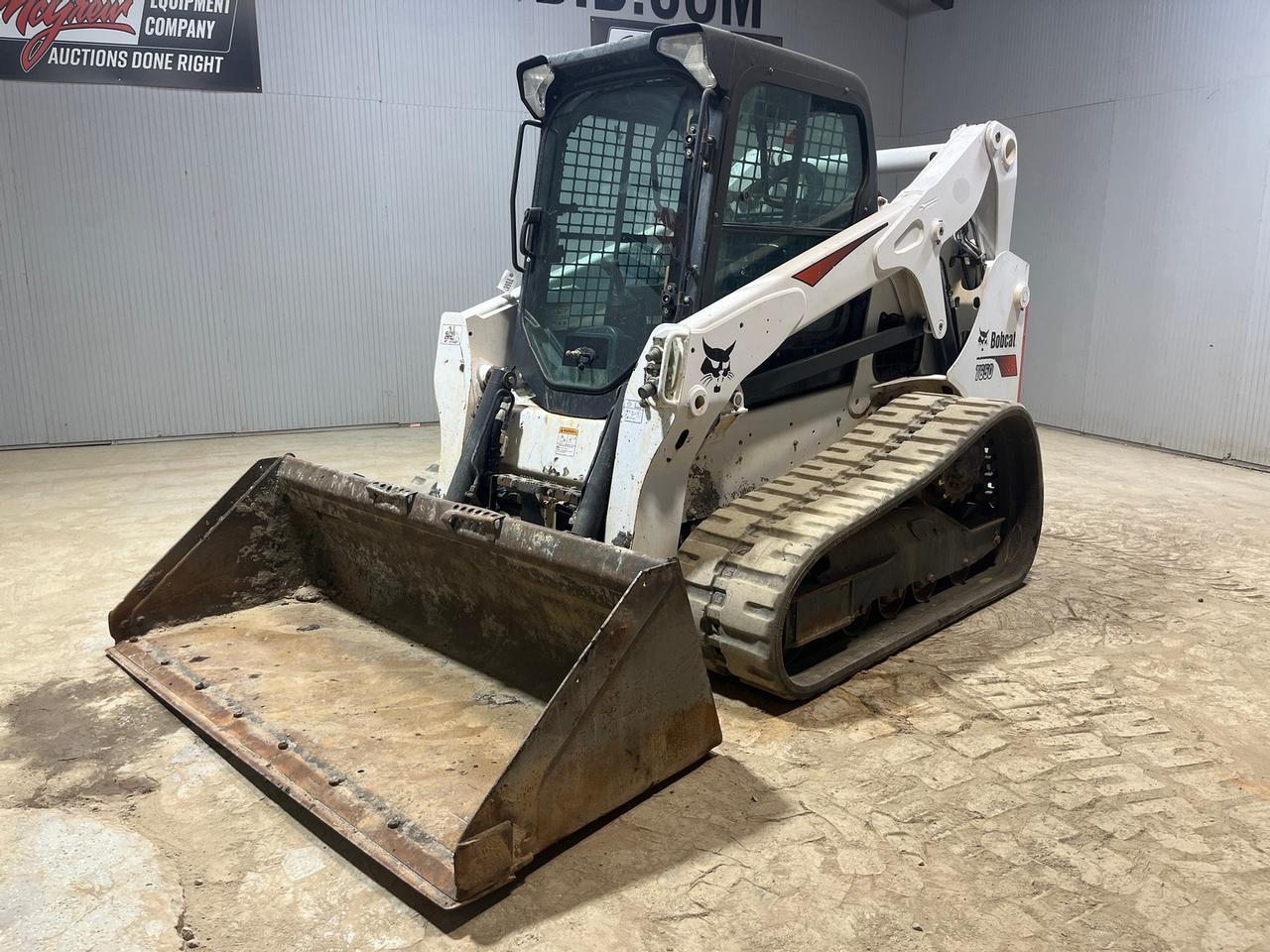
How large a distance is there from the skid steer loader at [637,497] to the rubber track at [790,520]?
1 cm

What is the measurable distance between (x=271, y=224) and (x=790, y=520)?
6894 mm

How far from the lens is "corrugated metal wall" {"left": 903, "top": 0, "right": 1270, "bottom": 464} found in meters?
7.86

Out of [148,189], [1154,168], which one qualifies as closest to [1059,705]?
[1154,168]

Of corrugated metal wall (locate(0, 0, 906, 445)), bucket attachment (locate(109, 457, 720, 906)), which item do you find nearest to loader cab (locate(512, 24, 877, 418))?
bucket attachment (locate(109, 457, 720, 906))

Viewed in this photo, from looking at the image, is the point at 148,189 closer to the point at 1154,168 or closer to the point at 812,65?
the point at 812,65

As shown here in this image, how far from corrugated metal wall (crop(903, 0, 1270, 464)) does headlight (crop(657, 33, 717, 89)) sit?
20.9ft

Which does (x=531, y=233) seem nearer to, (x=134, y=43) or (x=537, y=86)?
(x=537, y=86)

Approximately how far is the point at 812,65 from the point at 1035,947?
3.13 m

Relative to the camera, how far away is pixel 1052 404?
970 centimetres

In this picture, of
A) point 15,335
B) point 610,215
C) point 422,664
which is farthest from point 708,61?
point 15,335

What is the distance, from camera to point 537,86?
4191 millimetres

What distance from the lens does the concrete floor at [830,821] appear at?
7.17 ft

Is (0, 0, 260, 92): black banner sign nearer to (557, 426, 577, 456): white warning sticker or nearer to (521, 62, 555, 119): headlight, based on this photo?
(521, 62, 555, 119): headlight

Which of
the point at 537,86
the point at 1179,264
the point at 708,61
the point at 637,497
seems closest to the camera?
the point at 637,497
